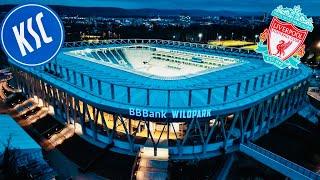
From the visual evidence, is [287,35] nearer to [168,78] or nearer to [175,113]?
[168,78]

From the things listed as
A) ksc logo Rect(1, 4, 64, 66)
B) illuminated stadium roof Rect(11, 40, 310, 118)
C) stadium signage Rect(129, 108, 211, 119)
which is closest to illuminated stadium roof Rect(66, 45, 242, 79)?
illuminated stadium roof Rect(11, 40, 310, 118)

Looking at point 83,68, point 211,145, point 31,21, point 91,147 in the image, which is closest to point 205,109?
point 211,145

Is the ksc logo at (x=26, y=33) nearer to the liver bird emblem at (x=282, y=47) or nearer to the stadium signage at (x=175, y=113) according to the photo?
the stadium signage at (x=175, y=113)

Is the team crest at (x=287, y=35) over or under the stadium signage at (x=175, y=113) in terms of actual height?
over

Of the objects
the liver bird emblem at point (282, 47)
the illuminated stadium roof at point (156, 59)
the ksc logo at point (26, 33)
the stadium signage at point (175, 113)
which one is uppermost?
the ksc logo at point (26, 33)

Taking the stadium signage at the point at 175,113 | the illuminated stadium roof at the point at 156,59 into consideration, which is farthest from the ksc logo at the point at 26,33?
the illuminated stadium roof at the point at 156,59

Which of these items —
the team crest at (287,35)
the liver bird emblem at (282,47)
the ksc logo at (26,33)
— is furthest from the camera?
the liver bird emblem at (282,47)

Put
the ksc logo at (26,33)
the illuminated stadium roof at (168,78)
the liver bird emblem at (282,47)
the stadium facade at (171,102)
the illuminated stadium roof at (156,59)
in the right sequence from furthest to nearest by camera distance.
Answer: the illuminated stadium roof at (156,59) → the liver bird emblem at (282,47) → the illuminated stadium roof at (168,78) → the stadium facade at (171,102) → the ksc logo at (26,33)
